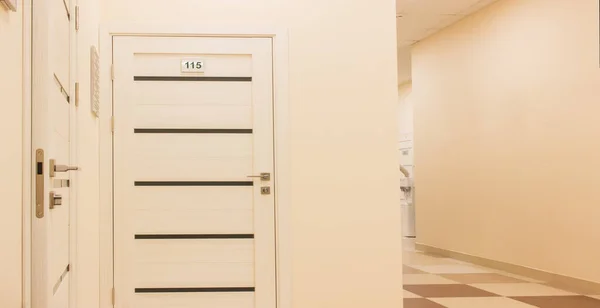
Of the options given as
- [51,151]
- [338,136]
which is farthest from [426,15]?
[51,151]

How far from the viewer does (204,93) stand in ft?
12.8

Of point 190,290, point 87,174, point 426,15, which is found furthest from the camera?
point 426,15

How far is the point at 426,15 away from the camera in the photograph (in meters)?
7.12

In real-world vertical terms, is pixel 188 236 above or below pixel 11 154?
below

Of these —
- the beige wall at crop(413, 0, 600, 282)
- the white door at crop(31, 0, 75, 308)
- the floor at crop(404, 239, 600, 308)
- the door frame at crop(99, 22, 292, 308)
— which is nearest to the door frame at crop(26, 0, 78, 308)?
the white door at crop(31, 0, 75, 308)

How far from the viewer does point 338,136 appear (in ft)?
13.0

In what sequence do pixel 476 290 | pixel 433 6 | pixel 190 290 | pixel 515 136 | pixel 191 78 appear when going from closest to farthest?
pixel 190 290 → pixel 191 78 → pixel 476 290 → pixel 515 136 → pixel 433 6

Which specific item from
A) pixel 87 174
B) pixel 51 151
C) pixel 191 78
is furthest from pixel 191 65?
pixel 51 151

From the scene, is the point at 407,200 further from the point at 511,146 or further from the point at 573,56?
the point at 573,56

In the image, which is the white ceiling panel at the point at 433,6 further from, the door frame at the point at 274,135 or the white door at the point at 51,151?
the white door at the point at 51,151

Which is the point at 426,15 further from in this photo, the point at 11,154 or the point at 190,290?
the point at 11,154

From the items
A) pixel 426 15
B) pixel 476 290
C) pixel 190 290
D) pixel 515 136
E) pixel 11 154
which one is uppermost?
pixel 426 15

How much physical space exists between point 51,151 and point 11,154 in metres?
0.50

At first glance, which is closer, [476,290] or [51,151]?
[51,151]
